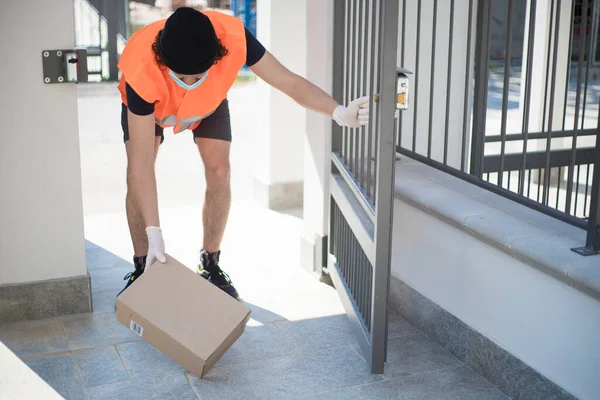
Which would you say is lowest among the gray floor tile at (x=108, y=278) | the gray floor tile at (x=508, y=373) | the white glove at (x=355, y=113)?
the gray floor tile at (x=108, y=278)

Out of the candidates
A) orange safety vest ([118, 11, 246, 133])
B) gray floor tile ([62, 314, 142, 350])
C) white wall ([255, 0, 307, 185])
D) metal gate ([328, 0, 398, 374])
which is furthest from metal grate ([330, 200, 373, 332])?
white wall ([255, 0, 307, 185])

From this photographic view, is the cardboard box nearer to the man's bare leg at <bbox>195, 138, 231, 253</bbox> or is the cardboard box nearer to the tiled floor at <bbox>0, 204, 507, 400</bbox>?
the tiled floor at <bbox>0, 204, 507, 400</bbox>

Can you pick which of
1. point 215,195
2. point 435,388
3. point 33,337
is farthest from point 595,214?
point 33,337

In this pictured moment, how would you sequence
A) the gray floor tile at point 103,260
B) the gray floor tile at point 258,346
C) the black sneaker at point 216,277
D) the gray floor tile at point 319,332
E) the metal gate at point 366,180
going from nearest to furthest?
the metal gate at point 366,180, the gray floor tile at point 258,346, the gray floor tile at point 319,332, the black sneaker at point 216,277, the gray floor tile at point 103,260

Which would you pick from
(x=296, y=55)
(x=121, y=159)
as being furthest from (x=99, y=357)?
(x=121, y=159)

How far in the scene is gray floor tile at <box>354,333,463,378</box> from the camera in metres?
2.81

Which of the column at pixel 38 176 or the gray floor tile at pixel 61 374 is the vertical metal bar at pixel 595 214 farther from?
the column at pixel 38 176

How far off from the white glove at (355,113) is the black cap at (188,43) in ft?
1.71

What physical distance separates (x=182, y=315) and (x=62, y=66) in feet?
3.74

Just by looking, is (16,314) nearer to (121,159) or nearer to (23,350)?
(23,350)

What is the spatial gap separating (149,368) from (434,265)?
3.84 ft

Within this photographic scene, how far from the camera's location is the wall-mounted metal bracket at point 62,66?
9.88ft

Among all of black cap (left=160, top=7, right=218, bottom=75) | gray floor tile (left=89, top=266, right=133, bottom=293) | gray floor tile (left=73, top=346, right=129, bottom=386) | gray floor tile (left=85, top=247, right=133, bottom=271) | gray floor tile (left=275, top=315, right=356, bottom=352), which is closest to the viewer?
black cap (left=160, top=7, right=218, bottom=75)

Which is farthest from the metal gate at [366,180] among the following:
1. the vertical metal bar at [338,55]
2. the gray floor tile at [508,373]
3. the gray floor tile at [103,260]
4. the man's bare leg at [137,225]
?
the gray floor tile at [103,260]
